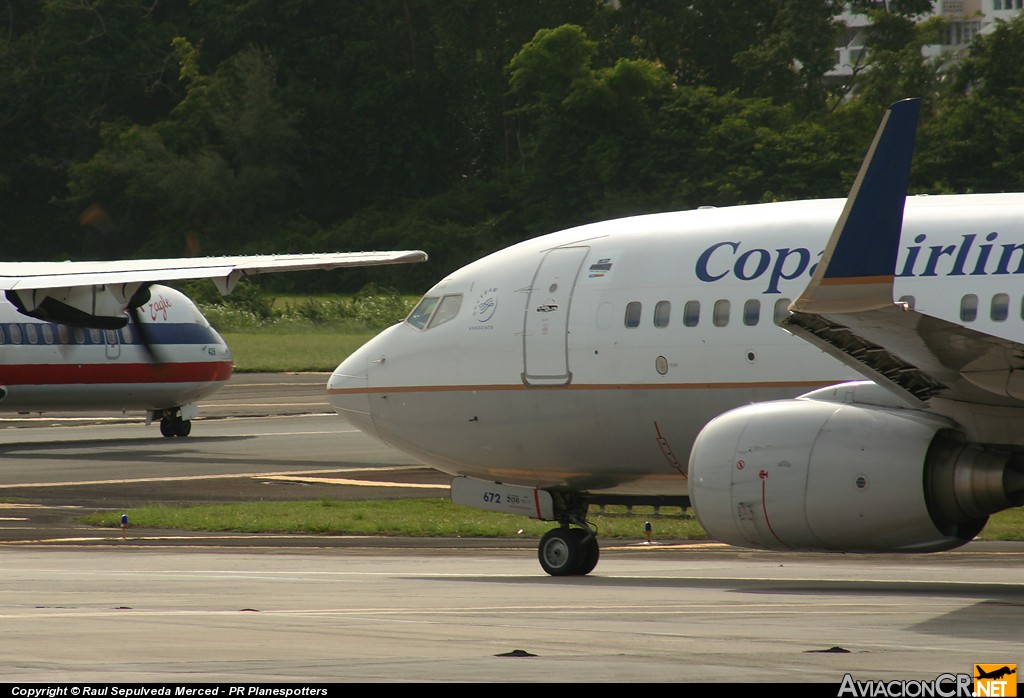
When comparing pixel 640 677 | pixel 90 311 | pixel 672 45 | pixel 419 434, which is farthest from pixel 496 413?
pixel 672 45

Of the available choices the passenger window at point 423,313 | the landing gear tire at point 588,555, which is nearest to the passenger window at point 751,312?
the landing gear tire at point 588,555

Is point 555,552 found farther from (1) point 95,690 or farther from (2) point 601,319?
(1) point 95,690

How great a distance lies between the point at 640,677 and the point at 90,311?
1190 inches

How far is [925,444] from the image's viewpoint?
13.9m

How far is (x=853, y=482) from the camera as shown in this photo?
1390cm

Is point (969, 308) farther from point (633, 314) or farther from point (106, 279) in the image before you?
point (106, 279)

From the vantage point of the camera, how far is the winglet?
12.2 m

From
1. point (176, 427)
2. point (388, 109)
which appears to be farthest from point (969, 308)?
point (388, 109)

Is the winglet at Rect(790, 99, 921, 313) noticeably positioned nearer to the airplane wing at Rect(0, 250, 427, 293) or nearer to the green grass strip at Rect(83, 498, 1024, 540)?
the green grass strip at Rect(83, 498, 1024, 540)

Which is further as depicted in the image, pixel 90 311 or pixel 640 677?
pixel 90 311

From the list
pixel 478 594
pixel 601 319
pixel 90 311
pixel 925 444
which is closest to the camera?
pixel 925 444

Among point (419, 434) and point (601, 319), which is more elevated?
point (601, 319)

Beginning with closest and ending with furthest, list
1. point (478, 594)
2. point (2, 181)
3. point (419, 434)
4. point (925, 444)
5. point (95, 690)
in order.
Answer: point (95, 690) → point (925, 444) → point (478, 594) → point (419, 434) → point (2, 181)

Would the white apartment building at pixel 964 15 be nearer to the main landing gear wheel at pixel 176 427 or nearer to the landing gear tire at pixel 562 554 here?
the main landing gear wheel at pixel 176 427
